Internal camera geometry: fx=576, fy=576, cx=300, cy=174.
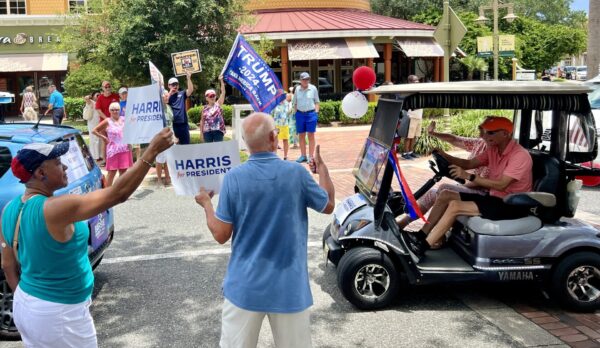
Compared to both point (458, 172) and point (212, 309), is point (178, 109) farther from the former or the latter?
point (458, 172)

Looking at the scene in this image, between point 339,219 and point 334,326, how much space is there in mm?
1012

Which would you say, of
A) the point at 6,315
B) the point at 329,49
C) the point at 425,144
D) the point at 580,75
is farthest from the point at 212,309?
the point at 580,75

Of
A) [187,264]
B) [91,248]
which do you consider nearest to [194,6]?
[187,264]

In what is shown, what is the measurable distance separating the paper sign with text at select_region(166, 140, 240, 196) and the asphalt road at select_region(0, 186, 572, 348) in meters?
1.36

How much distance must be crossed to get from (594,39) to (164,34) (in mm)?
11908

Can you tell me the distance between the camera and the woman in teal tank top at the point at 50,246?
2670 millimetres

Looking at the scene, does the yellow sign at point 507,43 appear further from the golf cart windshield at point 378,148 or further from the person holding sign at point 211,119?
the golf cart windshield at point 378,148

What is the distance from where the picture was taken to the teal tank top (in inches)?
108

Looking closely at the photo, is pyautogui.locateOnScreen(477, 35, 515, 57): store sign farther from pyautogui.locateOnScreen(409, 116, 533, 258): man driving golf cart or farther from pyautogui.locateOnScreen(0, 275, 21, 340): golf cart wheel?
pyautogui.locateOnScreen(0, 275, 21, 340): golf cart wheel

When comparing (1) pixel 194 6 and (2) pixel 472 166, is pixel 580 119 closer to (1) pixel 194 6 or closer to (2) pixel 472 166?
(2) pixel 472 166

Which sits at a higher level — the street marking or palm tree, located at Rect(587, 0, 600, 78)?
palm tree, located at Rect(587, 0, 600, 78)

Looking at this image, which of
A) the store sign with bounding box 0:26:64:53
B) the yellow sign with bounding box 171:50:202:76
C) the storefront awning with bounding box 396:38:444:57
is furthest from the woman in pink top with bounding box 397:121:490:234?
the store sign with bounding box 0:26:64:53

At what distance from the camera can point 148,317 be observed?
4.89 metres

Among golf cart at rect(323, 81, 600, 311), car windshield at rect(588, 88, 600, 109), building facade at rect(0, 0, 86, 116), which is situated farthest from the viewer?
building facade at rect(0, 0, 86, 116)
